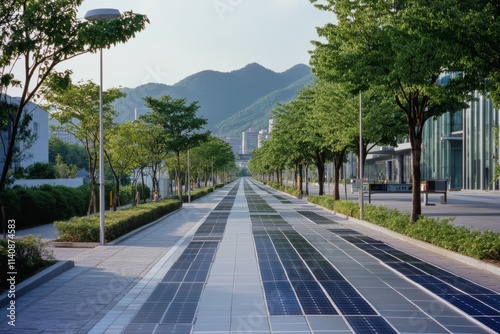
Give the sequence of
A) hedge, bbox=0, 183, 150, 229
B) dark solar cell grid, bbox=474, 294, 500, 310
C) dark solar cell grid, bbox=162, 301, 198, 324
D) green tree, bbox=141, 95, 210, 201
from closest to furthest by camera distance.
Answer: dark solar cell grid, bbox=162, 301, 198, 324, dark solar cell grid, bbox=474, 294, 500, 310, hedge, bbox=0, 183, 150, 229, green tree, bbox=141, 95, 210, 201

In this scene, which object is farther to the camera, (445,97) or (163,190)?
(163,190)

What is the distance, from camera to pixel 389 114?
26.6 meters

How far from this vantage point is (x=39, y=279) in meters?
10.0

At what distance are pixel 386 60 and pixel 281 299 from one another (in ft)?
30.7

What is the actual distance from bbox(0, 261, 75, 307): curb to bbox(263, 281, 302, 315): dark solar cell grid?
4.11 metres

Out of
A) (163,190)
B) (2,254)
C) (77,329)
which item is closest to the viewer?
(77,329)

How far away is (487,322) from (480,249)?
520cm

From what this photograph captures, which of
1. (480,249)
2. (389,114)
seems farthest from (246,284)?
(389,114)

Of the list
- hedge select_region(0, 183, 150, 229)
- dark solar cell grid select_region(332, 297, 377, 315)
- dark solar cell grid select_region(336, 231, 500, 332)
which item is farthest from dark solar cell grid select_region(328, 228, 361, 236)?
hedge select_region(0, 183, 150, 229)

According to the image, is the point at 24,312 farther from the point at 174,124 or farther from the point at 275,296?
the point at 174,124

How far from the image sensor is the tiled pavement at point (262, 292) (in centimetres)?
747

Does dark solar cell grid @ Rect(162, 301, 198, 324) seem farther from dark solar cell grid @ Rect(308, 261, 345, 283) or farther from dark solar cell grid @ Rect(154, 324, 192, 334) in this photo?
dark solar cell grid @ Rect(308, 261, 345, 283)

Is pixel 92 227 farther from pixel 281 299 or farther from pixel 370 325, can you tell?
pixel 370 325

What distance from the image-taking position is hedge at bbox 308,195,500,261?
40.4 ft
